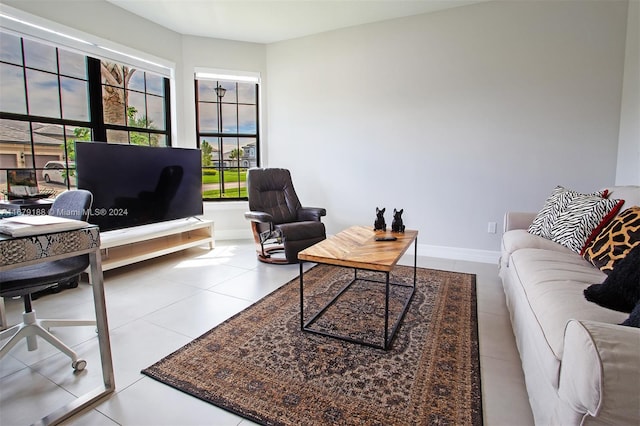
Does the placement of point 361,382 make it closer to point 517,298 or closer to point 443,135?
point 517,298

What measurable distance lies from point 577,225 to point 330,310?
1.82m

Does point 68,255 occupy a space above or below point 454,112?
below

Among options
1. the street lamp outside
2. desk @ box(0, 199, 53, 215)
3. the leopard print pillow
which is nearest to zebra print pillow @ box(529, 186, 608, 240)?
the leopard print pillow

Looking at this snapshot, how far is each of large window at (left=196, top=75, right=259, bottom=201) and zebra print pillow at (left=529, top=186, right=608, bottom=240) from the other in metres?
3.59

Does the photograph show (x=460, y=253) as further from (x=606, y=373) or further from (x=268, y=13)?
(x=268, y=13)

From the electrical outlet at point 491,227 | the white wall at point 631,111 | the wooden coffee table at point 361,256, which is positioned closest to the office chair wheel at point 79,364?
the wooden coffee table at point 361,256

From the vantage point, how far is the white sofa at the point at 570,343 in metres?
0.90

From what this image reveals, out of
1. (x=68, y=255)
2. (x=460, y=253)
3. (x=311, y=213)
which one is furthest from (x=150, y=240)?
(x=460, y=253)

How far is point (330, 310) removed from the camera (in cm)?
243

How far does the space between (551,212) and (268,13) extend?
11.4 feet

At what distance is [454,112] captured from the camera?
3721mm

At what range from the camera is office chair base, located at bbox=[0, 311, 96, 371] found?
1.72m

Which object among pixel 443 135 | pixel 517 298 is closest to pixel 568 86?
pixel 443 135

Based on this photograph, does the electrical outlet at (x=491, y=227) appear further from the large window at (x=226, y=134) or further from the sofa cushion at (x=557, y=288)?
the large window at (x=226, y=134)
